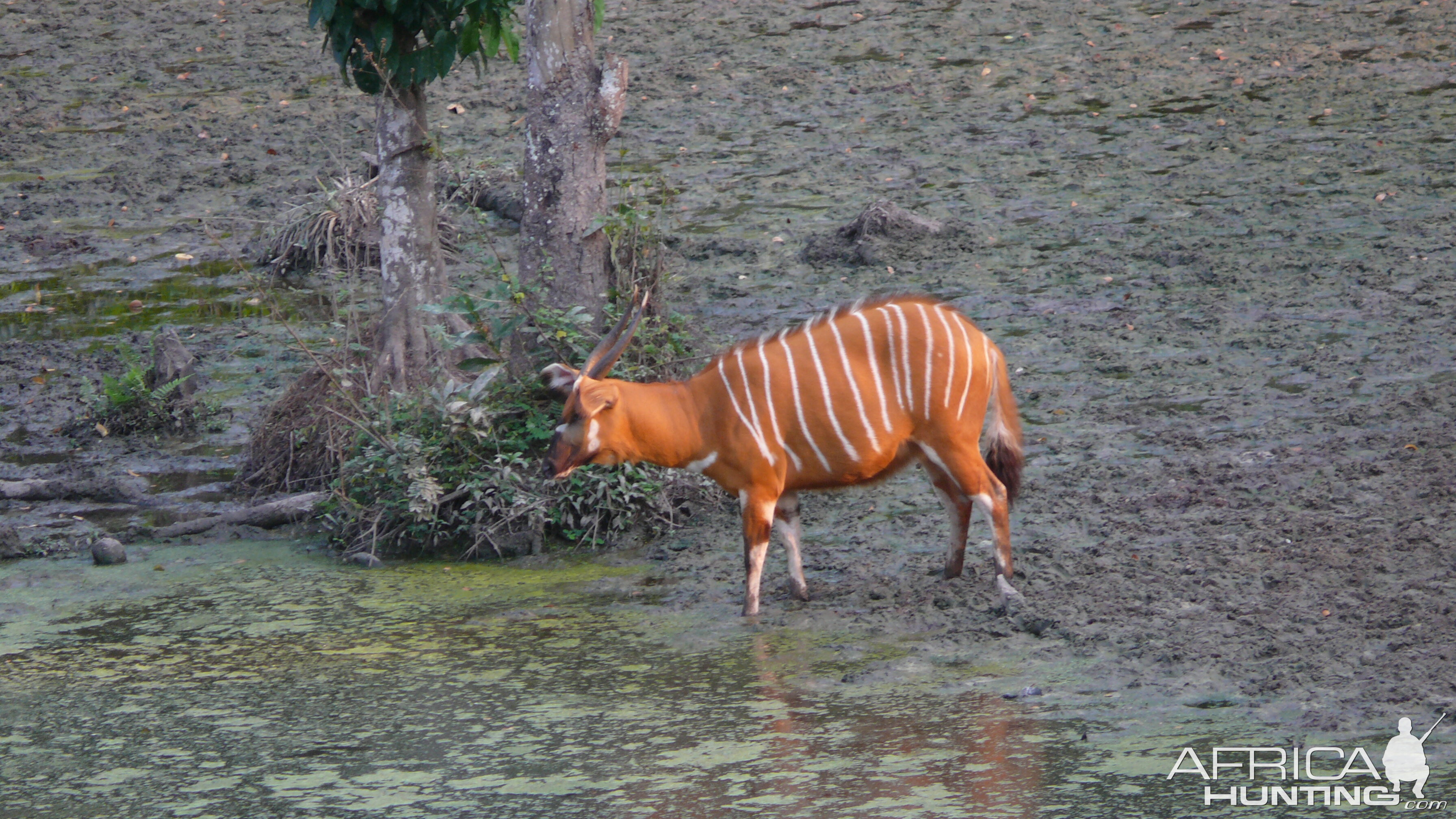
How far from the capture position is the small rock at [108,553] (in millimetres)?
7738

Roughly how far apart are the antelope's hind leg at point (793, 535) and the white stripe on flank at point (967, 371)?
2.76ft

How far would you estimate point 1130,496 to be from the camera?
7.45 meters

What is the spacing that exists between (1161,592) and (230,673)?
12.7 feet

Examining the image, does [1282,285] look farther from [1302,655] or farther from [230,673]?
[230,673]

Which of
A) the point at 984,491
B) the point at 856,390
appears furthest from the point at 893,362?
the point at 984,491

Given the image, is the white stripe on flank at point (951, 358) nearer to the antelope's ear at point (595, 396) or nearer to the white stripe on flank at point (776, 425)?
the white stripe on flank at point (776, 425)

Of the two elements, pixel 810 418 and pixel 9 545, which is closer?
pixel 810 418

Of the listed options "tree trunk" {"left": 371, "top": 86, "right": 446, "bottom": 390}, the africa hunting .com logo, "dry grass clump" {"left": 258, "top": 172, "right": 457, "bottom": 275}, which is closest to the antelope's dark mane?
"tree trunk" {"left": 371, "top": 86, "right": 446, "bottom": 390}

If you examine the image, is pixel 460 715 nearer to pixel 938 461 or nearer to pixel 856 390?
pixel 856 390

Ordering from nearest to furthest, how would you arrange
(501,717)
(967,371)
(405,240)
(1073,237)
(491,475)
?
1. (501,717)
2. (967,371)
3. (491,475)
4. (405,240)
5. (1073,237)

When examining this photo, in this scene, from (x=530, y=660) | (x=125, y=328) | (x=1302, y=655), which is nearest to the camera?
(x=1302, y=655)

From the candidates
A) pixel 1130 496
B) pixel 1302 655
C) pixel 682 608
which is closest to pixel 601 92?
pixel 682 608

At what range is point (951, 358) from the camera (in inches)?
261

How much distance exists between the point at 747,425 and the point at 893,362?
0.70 m
